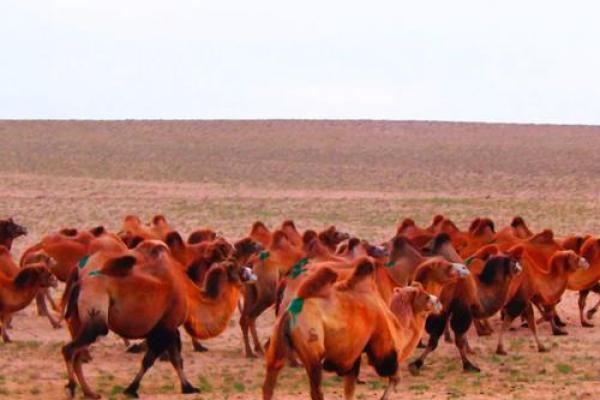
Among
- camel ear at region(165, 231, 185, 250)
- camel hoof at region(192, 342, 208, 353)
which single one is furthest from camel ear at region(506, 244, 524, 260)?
camel ear at region(165, 231, 185, 250)

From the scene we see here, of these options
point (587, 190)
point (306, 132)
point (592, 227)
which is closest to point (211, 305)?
point (592, 227)

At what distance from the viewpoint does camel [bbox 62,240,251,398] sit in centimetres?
1133

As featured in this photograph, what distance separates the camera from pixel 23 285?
47.5ft

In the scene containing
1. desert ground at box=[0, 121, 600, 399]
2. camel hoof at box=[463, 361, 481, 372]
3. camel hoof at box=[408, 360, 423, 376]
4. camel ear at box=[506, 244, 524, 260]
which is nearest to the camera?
desert ground at box=[0, 121, 600, 399]

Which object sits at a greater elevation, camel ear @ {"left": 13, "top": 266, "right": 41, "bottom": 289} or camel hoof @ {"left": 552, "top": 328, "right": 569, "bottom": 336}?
camel ear @ {"left": 13, "top": 266, "right": 41, "bottom": 289}

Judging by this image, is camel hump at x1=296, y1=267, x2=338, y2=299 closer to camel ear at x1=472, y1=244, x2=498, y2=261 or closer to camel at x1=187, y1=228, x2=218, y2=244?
camel ear at x1=472, y1=244, x2=498, y2=261

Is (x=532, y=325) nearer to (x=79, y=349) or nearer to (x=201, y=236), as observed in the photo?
(x=201, y=236)

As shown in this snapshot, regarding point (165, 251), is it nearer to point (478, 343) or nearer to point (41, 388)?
point (41, 388)

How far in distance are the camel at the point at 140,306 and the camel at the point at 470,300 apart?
2.35 metres

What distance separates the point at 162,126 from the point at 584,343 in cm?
6741

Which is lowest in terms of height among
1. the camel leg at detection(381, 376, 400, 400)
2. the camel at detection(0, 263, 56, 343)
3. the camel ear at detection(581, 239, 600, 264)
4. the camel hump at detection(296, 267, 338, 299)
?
the camel leg at detection(381, 376, 400, 400)

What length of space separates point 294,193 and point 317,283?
135 feet

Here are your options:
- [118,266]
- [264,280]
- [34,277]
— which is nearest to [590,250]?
[264,280]

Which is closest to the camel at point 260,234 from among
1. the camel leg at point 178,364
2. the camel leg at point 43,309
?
the camel leg at point 43,309
